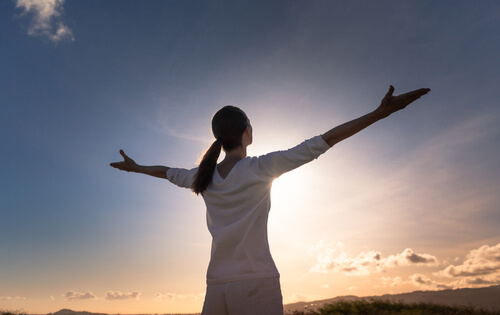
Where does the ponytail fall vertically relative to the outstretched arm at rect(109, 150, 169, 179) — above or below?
below

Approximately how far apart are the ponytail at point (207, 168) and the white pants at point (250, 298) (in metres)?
1.10

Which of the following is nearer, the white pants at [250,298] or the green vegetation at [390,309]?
the white pants at [250,298]

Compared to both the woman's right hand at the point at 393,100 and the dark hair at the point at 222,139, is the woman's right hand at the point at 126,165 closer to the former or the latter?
the dark hair at the point at 222,139

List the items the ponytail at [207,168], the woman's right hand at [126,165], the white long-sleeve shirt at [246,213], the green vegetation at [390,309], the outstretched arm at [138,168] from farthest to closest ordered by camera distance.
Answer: the green vegetation at [390,309] < the woman's right hand at [126,165] < the outstretched arm at [138,168] < the ponytail at [207,168] < the white long-sleeve shirt at [246,213]

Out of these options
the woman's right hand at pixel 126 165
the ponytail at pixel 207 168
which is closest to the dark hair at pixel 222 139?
the ponytail at pixel 207 168

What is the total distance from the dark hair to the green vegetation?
1316cm

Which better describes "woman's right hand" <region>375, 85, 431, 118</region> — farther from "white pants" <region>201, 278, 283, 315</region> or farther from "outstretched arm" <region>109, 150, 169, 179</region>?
"outstretched arm" <region>109, 150, 169, 179</region>

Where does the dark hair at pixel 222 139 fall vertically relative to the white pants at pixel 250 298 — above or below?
above

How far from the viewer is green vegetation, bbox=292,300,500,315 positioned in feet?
48.3

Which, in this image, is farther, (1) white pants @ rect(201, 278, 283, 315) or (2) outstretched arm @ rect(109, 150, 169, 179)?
(2) outstretched arm @ rect(109, 150, 169, 179)

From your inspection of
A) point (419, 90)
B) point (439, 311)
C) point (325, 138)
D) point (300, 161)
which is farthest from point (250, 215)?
point (439, 311)

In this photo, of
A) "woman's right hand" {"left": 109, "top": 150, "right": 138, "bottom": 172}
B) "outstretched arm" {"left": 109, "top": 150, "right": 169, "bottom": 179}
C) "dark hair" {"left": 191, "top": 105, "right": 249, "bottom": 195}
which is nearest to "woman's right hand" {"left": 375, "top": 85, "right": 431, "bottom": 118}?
"dark hair" {"left": 191, "top": 105, "right": 249, "bottom": 195}

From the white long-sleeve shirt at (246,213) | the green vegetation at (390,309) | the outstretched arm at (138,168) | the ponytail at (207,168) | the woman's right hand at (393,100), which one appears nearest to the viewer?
the white long-sleeve shirt at (246,213)

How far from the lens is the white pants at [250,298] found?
315cm
